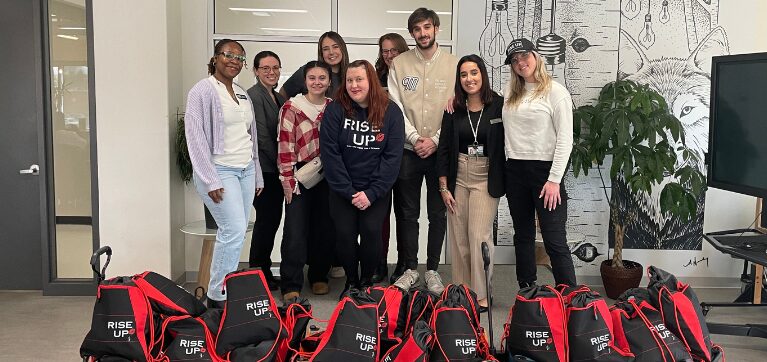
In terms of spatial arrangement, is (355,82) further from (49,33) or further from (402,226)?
(49,33)

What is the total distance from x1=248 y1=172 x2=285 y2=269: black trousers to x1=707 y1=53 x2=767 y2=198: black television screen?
8.47 ft

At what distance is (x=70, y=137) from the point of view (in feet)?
13.3

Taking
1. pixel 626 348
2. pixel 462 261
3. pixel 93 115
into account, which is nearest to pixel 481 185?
pixel 462 261

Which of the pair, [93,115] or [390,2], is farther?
[390,2]

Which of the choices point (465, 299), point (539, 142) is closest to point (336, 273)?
point (539, 142)

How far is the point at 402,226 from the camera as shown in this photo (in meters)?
3.91

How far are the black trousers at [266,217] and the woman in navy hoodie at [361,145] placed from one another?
1.70 ft

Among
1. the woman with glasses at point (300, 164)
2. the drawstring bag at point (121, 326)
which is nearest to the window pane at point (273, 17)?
the woman with glasses at point (300, 164)

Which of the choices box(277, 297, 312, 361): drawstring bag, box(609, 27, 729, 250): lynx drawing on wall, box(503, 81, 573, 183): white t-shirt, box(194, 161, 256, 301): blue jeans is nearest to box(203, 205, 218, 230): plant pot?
box(194, 161, 256, 301): blue jeans

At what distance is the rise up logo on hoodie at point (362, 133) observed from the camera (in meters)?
3.50

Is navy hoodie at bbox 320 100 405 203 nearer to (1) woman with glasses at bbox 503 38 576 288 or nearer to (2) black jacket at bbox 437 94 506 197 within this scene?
(2) black jacket at bbox 437 94 506 197

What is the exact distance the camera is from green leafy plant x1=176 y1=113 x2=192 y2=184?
4.07m

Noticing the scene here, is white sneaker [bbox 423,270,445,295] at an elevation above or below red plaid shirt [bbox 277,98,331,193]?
below

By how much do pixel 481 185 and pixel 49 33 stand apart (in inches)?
113
